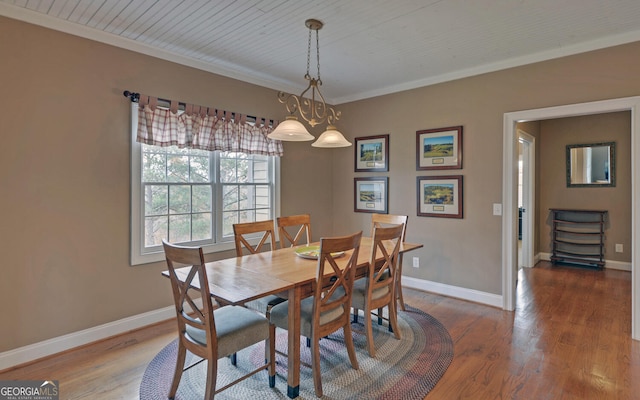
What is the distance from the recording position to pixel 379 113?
15.1 feet

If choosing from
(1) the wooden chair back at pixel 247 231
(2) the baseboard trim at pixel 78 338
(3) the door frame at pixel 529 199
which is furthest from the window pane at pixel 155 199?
(3) the door frame at pixel 529 199

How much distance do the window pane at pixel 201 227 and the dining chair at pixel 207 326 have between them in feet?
4.87

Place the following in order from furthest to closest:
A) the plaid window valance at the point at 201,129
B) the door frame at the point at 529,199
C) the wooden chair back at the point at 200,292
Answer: the door frame at the point at 529,199 → the plaid window valance at the point at 201,129 → the wooden chair back at the point at 200,292

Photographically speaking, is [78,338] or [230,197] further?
[230,197]

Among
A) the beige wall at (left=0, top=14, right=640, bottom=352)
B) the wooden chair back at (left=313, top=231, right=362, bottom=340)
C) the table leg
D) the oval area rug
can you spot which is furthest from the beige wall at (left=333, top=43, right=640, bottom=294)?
the table leg

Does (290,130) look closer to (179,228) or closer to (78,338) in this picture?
(179,228)

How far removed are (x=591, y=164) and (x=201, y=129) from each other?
5.88 metres

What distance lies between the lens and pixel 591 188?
17.8ft

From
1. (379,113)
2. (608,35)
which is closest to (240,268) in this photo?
(379,113)

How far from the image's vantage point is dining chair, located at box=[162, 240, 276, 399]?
1.84 meters

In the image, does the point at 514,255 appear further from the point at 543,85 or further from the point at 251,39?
the point at 251,39

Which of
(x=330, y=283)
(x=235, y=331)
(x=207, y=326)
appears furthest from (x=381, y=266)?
(x=207, y=326)

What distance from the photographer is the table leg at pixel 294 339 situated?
6.77 feet

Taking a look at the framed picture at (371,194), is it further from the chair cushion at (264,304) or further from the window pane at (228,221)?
the chair cushion at (264,304)
